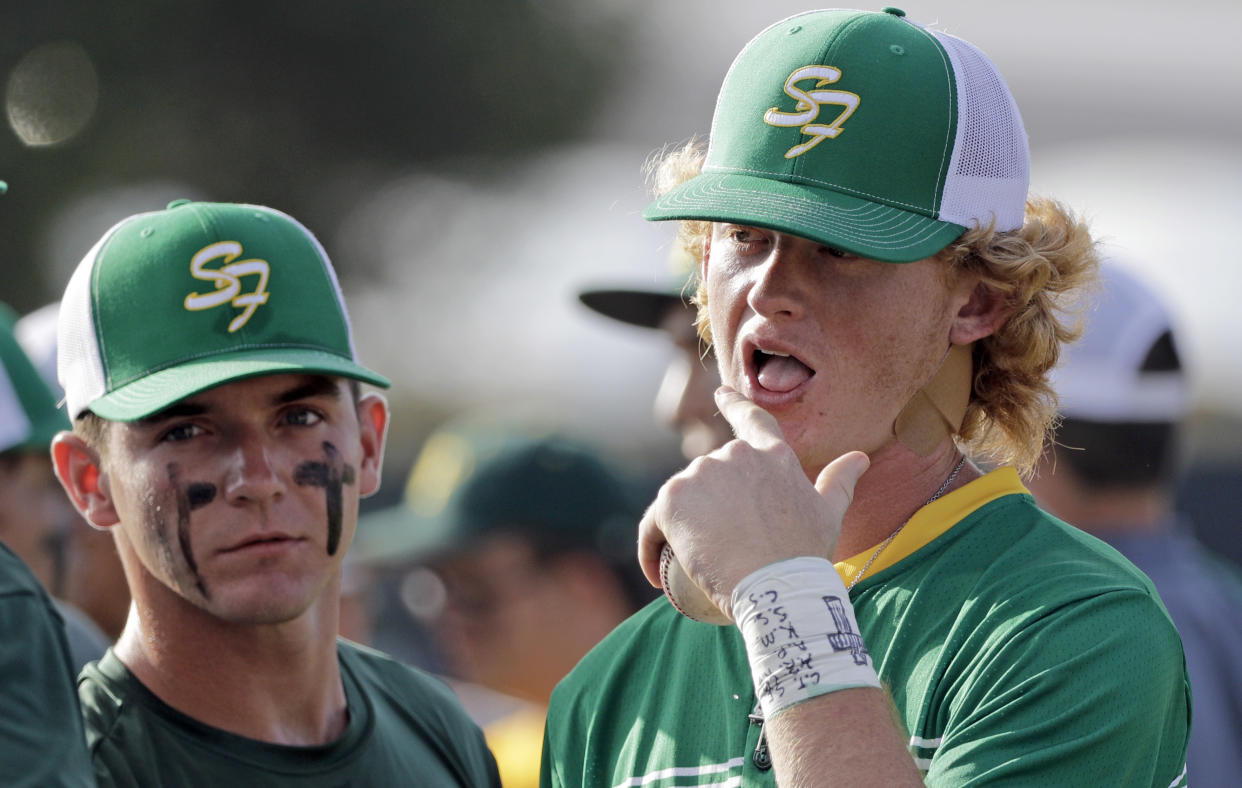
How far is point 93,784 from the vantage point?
2611 millimetres

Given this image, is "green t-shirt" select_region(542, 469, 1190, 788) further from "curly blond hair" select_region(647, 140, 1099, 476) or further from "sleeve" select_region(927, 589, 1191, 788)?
"curly blond hair" select_region(647, 140, 1099, 476)

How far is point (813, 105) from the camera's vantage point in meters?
2.71

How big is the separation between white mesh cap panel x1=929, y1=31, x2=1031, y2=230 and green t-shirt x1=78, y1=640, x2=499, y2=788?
1566mm

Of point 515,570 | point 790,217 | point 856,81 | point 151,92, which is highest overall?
point 151,92

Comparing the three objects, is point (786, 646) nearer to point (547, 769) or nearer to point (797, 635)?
point (797, 635)

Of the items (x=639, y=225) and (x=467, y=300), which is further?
(x=467, y=300)

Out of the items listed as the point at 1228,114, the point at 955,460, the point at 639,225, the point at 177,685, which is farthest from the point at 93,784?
the point at 1228,114

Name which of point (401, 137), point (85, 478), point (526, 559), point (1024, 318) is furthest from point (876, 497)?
point (401, 137)

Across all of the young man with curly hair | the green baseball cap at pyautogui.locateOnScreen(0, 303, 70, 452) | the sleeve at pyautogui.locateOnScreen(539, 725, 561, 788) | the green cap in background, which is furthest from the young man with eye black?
the green cap in background

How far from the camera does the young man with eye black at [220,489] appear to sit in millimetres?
3129

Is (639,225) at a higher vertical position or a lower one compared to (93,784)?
higher

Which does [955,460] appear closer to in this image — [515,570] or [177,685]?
[177,685]

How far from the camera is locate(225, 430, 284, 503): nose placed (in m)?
3.13

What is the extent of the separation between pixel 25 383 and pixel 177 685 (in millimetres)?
2362
